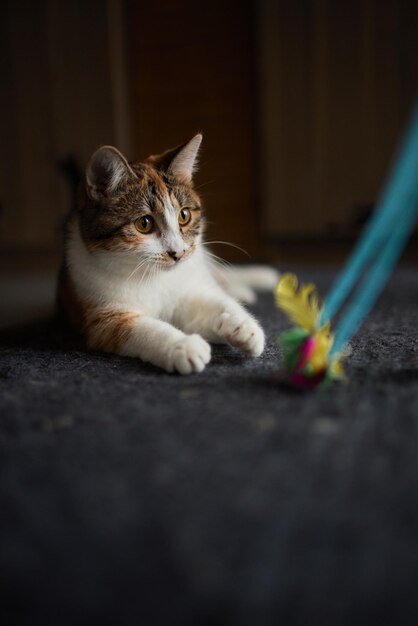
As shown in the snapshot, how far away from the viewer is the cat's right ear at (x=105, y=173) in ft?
3.57

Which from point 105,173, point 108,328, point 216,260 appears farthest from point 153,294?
point 216,260

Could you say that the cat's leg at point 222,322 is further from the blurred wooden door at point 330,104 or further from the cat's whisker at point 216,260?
the blurred wooden door at point 330,104

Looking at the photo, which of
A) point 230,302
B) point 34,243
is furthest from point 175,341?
point 34,243

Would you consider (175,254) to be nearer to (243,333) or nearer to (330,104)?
(243,333)

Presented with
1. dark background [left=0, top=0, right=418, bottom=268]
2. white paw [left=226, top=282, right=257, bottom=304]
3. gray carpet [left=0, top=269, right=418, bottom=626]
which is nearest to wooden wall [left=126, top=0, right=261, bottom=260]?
dark background [left=0, top=0, right=418, bottom=268]

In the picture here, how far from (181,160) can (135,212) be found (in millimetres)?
238

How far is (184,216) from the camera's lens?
118 centimetres

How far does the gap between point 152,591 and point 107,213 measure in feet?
2.78

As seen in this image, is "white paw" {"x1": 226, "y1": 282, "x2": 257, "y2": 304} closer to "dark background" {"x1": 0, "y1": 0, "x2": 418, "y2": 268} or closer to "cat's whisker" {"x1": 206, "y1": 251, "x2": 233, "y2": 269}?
"cat's whisker" {"x1": 206, "y1": 251, "x2": 233, "y2": 269}

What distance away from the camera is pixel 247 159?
3408 millimetres

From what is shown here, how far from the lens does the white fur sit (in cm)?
98

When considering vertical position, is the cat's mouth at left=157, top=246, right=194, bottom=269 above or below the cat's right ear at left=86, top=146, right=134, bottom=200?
below

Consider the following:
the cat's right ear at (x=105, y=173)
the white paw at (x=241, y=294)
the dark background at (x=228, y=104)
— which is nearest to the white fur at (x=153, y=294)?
the cat's right ear at (x=105, y=173)

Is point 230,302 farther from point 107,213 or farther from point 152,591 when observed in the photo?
point 152,591
